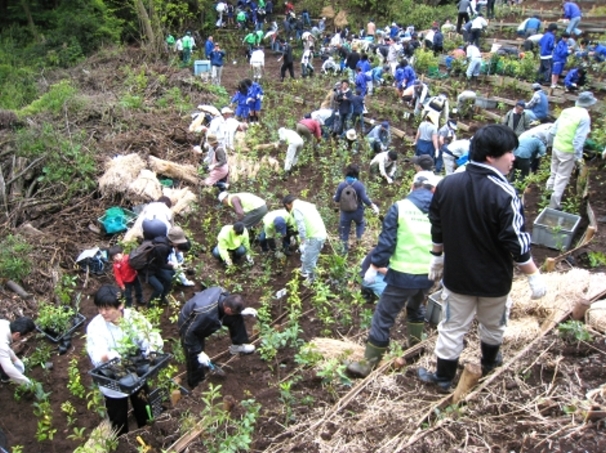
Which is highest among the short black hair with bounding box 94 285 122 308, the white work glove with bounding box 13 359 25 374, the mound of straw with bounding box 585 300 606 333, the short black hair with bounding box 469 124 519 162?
the short black hair with bounding box 469 124 519 162

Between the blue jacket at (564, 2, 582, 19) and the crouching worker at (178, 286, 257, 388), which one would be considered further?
the blue jacket at (564, 2, 582, 19)

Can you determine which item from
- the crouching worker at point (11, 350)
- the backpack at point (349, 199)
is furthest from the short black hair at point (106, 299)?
the backpack at point (349, 199)

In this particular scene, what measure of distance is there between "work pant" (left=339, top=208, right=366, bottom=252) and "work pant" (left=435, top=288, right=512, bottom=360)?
4523 mm

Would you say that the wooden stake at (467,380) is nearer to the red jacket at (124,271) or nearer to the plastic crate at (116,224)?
the red jacket at (124,271)

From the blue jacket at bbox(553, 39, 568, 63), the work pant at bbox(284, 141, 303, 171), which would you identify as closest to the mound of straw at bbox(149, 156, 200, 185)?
the work pant at bbox(284, 141, 303, 171)

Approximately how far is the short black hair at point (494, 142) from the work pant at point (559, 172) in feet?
17.7

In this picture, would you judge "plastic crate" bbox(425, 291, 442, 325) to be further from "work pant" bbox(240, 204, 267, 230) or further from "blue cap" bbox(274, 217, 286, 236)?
"work pant" bbox(240, 204, 267, 230)

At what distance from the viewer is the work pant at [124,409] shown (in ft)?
16.6

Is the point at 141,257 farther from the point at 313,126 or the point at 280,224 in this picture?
the point at 313,126

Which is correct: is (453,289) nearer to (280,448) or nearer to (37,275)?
(280,448)

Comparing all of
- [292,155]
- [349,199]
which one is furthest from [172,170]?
[349,199]

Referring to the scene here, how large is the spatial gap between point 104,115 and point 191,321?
8.67m

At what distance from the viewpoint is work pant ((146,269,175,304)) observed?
25.1 ft

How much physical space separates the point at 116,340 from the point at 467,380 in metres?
2.95
